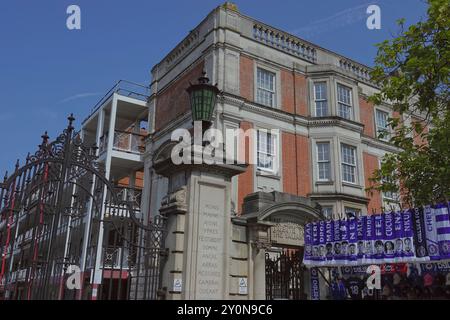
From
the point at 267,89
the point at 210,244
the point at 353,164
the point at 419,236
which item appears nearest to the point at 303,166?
the point at 353,164

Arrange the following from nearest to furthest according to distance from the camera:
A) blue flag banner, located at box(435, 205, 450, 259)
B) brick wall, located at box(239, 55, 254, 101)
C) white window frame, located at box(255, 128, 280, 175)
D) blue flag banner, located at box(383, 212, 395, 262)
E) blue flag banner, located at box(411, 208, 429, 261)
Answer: blue flag banner, located at box(435, 205, 450, 259)
blue flag banner, located at box(411, 208, 429, 261)
blue flag banner, located at box(383, 212, 395, 262)
white window frame, located at box(255, 128, 280, 175)
brick wall, located at box(239, 55, 254, 101)

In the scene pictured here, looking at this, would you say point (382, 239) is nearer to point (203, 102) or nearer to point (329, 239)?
point (329, 239)

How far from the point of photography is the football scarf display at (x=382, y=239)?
9.21m

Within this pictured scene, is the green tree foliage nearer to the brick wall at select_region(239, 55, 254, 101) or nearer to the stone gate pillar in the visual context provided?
the stone gate pillar

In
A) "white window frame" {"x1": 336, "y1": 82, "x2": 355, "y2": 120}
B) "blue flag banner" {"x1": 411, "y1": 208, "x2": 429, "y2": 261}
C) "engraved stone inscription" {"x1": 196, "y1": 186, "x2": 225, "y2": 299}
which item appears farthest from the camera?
"white window frame" {"x1": 336, "y1": 82, "x2": 355, "y2": 120}

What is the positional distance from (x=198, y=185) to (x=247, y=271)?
2080 mm

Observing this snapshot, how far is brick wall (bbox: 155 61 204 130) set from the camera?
21.9 metres

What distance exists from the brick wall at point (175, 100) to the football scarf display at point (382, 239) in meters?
12.2

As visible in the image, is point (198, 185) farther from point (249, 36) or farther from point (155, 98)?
point (155, 98)

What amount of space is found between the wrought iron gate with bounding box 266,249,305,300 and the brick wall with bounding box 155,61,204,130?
38.8 feet

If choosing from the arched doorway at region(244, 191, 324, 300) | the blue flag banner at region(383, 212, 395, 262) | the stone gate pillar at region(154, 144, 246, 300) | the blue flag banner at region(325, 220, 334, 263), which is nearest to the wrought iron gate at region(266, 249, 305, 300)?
the arched doorway at region(244, 191, 324, 300)

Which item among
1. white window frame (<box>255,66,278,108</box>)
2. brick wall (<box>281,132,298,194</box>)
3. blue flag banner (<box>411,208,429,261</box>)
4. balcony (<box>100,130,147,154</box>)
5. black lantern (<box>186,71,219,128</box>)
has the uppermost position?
white window frame (<box>255,66,278,108</box>)

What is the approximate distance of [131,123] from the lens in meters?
29.3
